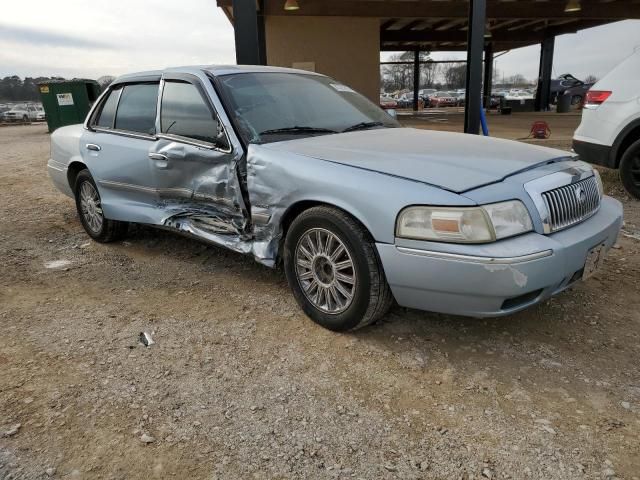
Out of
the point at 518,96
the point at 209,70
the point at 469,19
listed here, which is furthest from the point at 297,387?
the point at 518,96

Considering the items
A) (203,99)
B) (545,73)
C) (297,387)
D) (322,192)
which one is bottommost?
(297,387)

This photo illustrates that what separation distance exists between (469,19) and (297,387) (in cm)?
867

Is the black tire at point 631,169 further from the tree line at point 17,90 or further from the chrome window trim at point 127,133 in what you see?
the tree line at point 17,90

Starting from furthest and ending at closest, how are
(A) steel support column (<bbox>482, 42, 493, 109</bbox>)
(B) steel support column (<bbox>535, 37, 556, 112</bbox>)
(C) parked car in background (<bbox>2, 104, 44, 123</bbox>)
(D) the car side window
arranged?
(C) parked car in background (<bbox>2, 104, 44, 123</bbox>) → (A) steel support column (<bbox>482, 42, 493, 109</bbox>) → (B) steel support column (<bbox>535, 37, 556, 112</bbox>) → (D) the car side window

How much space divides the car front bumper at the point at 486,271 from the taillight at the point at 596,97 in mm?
3993

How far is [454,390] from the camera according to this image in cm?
249

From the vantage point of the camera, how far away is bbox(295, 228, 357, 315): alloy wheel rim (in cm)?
288

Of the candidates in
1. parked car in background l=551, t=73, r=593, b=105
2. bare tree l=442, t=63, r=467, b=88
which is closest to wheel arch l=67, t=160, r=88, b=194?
parked car in background l=551, t=73, r=593, b=105

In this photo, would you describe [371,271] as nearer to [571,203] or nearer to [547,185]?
[547,185]

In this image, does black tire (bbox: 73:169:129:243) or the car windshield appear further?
black tire (bbox: 73:169:129:243)

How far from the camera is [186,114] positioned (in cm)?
374

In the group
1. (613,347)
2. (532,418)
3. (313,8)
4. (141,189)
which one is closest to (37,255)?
(141,189)

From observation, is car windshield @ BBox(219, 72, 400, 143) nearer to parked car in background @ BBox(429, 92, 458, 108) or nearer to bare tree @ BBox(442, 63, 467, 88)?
parked car in background @ BBox(429, 92, 458, 108)

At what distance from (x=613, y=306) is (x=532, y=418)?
1461 millimetres
